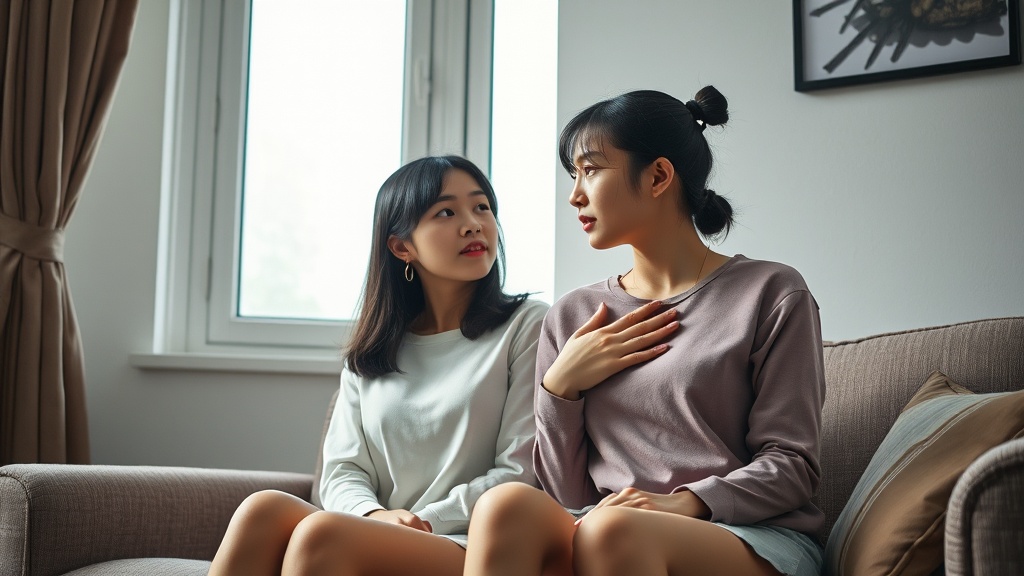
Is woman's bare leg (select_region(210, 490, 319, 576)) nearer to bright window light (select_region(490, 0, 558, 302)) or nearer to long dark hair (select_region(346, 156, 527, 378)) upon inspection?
long dark hair (select_region(346, 156, 527, 378))

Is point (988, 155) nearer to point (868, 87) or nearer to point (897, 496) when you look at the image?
point (868, 87)

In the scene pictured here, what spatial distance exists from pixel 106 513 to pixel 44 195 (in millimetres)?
1018

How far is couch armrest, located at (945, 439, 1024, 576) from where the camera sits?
942 mm

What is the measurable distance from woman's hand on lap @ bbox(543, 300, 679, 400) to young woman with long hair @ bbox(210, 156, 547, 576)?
21 cm

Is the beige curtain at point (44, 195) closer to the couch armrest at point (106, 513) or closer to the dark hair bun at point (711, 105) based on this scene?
the couch armrest at point (106, 513)

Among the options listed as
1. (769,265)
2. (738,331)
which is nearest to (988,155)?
(769,265)

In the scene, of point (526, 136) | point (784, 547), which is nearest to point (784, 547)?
→ point (784, 547)

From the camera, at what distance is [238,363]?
8.02 ft

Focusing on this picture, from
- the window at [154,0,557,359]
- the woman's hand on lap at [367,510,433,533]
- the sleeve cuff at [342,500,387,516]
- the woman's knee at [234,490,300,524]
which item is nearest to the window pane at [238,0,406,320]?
the window at [154,0,557,359]

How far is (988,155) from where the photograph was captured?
188cm

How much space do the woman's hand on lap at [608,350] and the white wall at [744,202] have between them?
0.72m

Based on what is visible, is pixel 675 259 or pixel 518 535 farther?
pixel 675 259

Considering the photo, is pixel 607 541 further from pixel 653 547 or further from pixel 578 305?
pixel 578 305

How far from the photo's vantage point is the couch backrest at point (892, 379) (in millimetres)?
1510
